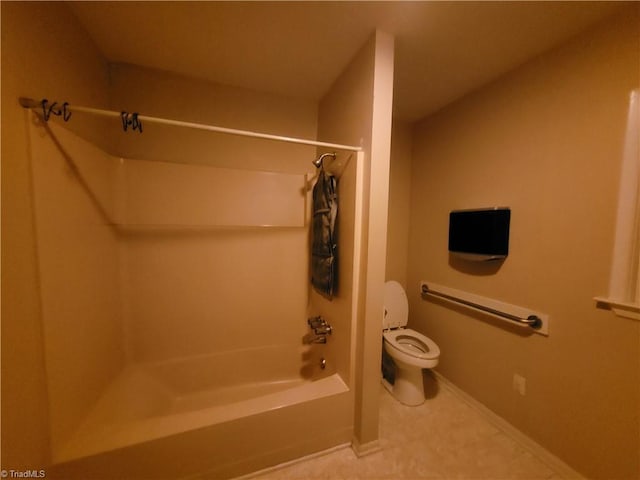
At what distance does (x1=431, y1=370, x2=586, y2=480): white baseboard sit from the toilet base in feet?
1.08

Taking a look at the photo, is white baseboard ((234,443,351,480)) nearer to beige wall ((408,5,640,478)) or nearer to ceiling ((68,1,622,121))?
beige wall ((408,5,640,478))

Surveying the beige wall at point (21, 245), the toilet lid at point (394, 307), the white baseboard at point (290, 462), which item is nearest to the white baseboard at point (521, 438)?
the toilet lid at point (394, 307)

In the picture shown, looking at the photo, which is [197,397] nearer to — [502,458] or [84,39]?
[502,458]

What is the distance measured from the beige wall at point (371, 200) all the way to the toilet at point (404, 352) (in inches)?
15.3

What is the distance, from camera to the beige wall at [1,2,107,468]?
2.65 ft

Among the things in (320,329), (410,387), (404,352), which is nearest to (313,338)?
(320,329)

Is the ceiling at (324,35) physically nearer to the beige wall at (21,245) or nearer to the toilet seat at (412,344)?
the beige wall at (21,245)

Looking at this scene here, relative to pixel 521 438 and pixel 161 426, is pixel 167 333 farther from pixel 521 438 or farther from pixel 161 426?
pixel 521 438

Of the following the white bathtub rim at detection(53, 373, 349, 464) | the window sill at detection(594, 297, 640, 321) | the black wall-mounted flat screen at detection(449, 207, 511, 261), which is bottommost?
the white bathtub rim at detection(53, 373, 349, 464)

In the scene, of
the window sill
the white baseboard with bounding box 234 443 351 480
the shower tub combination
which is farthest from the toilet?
the window sill

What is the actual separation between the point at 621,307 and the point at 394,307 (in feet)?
4.03

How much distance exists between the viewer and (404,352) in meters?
1.63

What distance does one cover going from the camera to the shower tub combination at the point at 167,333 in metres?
1.02

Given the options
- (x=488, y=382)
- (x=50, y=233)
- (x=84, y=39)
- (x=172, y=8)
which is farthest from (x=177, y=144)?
(x=488, y=382)
